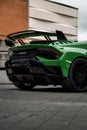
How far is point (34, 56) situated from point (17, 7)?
57.1m

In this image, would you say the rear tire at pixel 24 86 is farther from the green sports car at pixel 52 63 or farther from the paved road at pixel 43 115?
the paved road at pixel 43 115

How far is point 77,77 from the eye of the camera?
32.9 ft


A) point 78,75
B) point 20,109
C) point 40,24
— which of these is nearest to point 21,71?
point 78,75

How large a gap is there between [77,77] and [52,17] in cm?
7222

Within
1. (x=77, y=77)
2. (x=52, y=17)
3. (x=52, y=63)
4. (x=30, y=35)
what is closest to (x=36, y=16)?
(x=52, y=17)

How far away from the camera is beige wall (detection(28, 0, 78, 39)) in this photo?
247 feet

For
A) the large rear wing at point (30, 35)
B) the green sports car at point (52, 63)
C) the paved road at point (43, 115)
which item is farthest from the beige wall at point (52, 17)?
the paved road at point (43, 115)

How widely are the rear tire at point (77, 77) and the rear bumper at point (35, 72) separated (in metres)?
0.19

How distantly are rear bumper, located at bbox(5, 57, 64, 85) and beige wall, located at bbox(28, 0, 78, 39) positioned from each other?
203 ft

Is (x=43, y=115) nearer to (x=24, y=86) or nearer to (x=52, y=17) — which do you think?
(x=24, y=86)

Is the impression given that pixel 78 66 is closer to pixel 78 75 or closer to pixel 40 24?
pixel 78 75

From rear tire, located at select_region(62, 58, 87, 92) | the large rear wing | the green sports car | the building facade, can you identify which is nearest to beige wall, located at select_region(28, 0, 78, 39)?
the building facade

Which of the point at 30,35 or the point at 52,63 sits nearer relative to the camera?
the point at 52,63

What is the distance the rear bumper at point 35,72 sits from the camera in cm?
979
